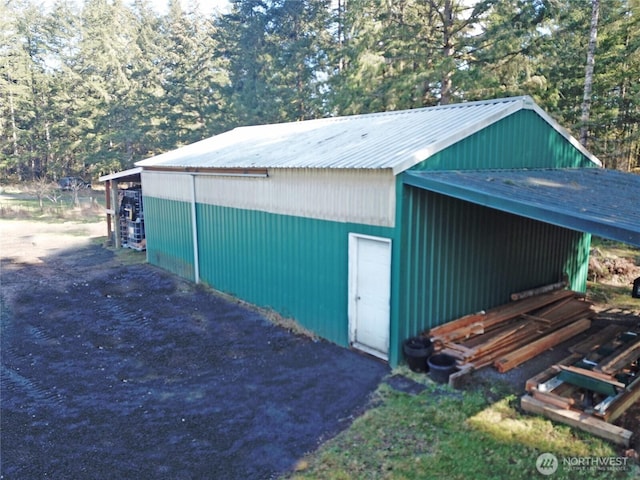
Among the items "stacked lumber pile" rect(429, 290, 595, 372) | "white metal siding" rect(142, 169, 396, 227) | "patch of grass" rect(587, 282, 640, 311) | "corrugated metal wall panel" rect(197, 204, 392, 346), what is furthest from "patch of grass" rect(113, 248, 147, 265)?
"patch of grass" rect(587, 282, 640, 311)

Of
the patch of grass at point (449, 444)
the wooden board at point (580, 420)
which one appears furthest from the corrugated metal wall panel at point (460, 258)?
the wooden board at point (580, 420)

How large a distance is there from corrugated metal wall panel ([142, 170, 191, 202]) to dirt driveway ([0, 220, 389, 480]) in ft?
9.56

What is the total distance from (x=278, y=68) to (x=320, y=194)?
20.6 m

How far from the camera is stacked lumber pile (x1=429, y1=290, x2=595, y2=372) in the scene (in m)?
6.95

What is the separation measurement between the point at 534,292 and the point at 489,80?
8.10m

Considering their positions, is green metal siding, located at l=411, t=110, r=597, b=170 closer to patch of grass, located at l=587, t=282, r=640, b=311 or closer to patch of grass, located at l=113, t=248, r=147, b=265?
patch of grass, located at l=587, t=282, r=640, b=311

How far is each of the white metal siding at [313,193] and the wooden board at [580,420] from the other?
3.03 m

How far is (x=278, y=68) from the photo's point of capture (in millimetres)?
26625

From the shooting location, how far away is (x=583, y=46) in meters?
19.0

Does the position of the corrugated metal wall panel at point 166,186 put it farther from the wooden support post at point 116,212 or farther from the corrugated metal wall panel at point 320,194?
the wooden support post at point 116,212

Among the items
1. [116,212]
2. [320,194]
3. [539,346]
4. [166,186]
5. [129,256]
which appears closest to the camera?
[539,346]

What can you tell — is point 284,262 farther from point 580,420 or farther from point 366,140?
point 580,420

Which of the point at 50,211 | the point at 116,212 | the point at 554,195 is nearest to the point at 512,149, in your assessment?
the point at 554,195

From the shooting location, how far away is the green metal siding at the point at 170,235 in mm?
12914
